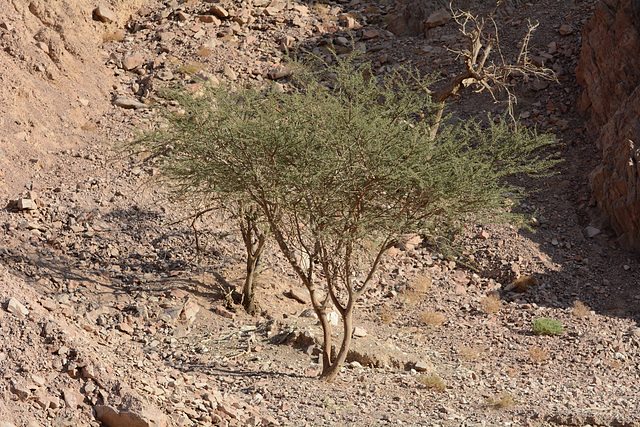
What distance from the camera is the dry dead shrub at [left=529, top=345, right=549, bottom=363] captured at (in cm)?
920

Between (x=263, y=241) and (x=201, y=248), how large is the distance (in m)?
2.29

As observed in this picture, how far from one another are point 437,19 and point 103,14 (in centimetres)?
1024

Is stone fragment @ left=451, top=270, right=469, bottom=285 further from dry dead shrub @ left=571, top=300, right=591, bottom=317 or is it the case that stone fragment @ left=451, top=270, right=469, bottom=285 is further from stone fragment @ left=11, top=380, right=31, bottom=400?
stone fragment @ left=11, top=380, right=31, bottom=400

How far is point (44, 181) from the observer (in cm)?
1247

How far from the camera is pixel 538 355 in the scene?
9.23 meters

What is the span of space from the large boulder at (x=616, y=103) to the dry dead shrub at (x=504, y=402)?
672 centimetres

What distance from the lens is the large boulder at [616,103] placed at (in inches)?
494

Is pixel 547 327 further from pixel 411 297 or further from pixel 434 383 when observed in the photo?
pixel 434 383

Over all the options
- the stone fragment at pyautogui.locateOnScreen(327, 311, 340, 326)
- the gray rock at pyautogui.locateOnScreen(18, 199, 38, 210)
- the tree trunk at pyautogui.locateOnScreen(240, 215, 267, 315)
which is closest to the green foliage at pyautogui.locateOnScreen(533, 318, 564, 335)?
the stone fragment at pyautogui.locateOnScreen(327, 311, 340, 326)

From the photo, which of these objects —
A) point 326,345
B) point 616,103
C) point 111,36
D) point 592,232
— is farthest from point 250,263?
point 111,36

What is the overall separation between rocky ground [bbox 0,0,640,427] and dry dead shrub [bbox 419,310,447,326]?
27 mm

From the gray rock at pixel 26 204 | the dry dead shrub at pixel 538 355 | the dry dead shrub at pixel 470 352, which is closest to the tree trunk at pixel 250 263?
the dry dead shrub at pixel 470 352

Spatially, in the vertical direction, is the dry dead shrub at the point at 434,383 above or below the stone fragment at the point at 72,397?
below

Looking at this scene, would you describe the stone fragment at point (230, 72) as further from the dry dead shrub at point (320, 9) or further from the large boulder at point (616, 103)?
the large boulder at point (616, 103)
